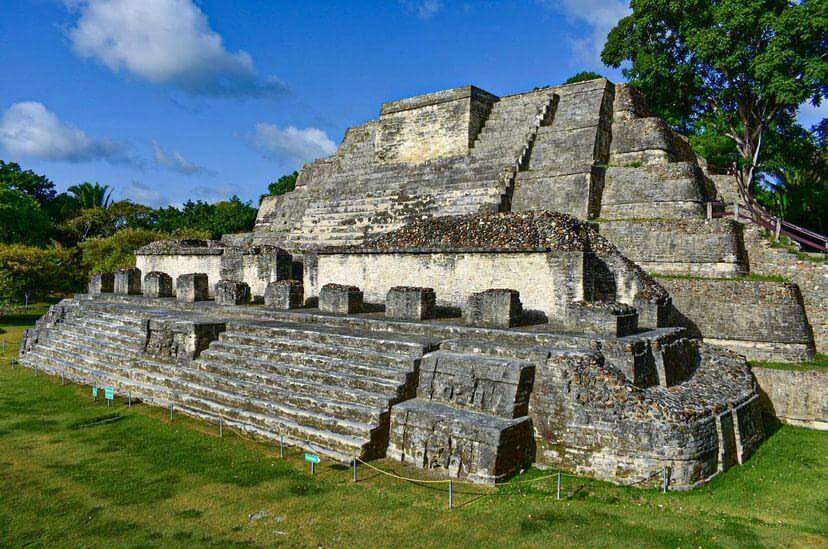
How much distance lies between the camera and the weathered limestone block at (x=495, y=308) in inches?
412

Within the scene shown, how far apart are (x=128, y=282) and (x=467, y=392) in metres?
15.9

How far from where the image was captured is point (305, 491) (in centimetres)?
722

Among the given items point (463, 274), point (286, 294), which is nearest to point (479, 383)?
point (463, 274)

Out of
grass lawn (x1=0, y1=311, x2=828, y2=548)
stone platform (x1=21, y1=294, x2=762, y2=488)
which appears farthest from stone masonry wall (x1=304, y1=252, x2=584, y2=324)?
grass lawn (x1=0, y1=311, x2=828, y2=548)

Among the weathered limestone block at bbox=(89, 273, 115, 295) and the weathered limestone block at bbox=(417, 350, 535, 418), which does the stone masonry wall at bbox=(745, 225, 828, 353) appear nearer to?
the weathered limestone block at bbox=(417, 350, 535, 418)

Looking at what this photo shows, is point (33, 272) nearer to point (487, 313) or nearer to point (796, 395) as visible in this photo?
point (487, 313)

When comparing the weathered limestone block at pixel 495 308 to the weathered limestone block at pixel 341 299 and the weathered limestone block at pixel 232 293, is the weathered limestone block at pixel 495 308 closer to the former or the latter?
the weathered limestone block at pixel 341 299

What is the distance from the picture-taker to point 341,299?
13.1 m

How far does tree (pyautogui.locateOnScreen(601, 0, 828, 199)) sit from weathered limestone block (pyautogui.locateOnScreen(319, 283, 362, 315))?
12.9 metres

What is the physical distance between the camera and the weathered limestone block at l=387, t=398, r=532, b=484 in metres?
7.35

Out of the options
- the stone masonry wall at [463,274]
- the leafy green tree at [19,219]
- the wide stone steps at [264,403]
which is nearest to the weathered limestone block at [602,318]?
the stone masonry wall at [463,274]

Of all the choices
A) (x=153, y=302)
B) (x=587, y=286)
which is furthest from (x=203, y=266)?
(x=587, y=286)

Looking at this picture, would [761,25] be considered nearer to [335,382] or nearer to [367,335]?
[367,335]

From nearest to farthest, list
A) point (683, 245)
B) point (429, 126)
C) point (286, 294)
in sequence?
point (683, 245), point (286, 294), point (429, 126)
